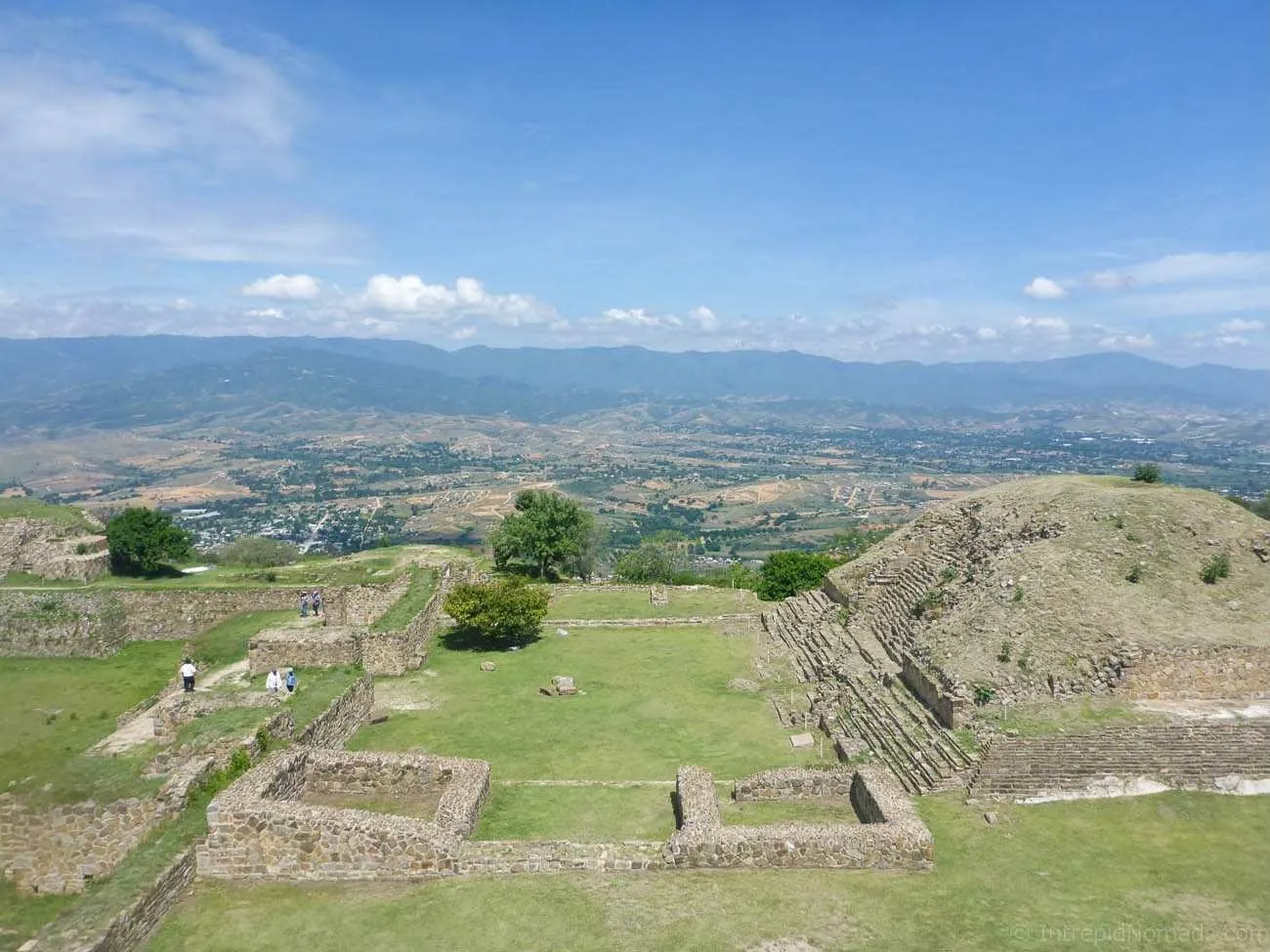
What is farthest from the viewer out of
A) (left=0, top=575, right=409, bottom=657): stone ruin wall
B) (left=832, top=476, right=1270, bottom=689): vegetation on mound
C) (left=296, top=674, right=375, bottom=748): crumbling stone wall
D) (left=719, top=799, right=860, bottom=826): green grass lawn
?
(left=0, top=575, right=409, bottom=657): stone ruin wall

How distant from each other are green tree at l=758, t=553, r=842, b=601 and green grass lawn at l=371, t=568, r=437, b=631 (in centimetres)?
1546

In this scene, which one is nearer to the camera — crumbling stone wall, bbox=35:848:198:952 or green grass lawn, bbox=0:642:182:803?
crumbling stone wall, bbox=35:848:198:952

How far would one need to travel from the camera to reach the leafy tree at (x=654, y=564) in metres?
46.3

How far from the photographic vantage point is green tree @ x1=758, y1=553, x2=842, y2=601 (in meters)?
35.1

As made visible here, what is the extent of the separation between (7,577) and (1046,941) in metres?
35.6

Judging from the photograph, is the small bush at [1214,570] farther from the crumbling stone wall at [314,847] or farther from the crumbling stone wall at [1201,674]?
the crumbling stone wall at [314,847]

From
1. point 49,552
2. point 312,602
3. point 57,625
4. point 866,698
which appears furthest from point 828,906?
point 49,552

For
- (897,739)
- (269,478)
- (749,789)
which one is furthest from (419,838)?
(269,478)

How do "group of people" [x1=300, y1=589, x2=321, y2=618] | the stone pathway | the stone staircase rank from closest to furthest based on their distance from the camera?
1. the stone pathway
2. the stone staircase
3. "group of people" [x1=300, y1=589, x2=321, y2=618]

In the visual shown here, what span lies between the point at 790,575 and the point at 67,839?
28961 millimetres

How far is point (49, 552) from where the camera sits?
2969 cm

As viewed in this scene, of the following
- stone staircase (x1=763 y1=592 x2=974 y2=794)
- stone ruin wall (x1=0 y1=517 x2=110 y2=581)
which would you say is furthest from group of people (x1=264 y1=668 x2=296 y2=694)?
stone ruin wall (x1=0 y1=517 x2=110 y2=581)

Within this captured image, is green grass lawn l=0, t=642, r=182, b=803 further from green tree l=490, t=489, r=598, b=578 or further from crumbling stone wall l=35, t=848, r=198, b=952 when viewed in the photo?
green tree l=490, t=489, r=598, b=578

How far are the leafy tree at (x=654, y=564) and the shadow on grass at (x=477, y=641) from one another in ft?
59.0
